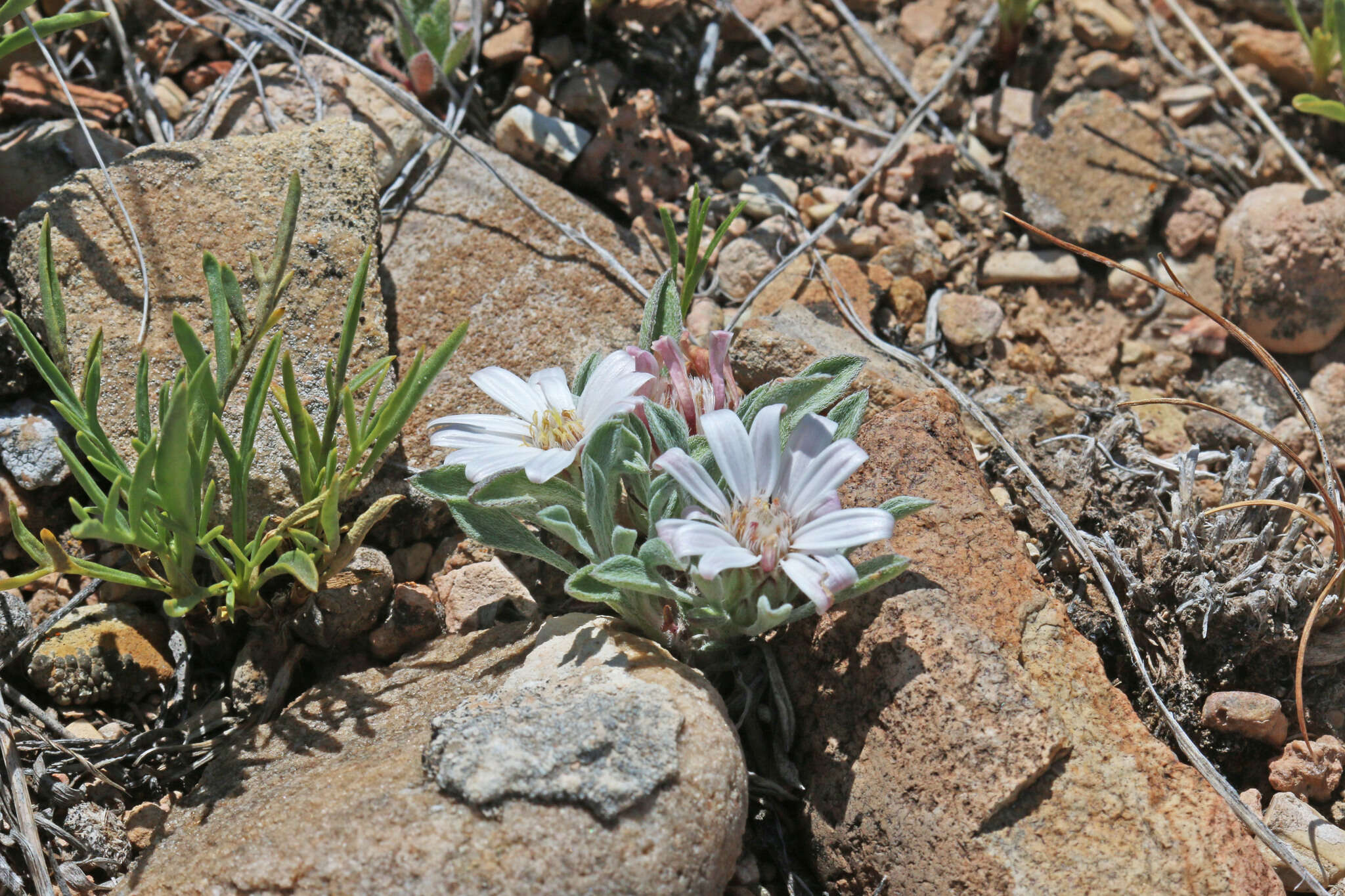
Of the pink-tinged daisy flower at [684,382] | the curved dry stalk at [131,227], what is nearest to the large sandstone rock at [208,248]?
the curved dry stalk at [131,227]

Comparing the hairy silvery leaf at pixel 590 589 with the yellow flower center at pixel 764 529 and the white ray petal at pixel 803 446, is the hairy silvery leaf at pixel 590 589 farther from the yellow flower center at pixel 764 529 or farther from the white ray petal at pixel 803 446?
the white ray petal at pixel 803 446

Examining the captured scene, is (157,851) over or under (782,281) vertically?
under

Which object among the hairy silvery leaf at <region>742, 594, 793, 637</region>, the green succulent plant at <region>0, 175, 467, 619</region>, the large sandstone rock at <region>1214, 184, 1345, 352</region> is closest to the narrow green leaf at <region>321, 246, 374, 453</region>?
the green succulent plant at <region>0, 175, 467, 619</region>

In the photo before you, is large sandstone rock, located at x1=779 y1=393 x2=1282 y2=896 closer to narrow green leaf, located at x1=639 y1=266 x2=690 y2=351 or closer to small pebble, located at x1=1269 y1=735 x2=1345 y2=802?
small pebble, located at x1=1269 y1=735 x2=1345 y2=802

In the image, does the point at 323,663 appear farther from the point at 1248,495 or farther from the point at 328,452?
the point at 1248,495

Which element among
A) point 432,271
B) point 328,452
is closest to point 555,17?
point 432,271

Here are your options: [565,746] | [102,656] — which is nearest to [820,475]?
[565,746]
